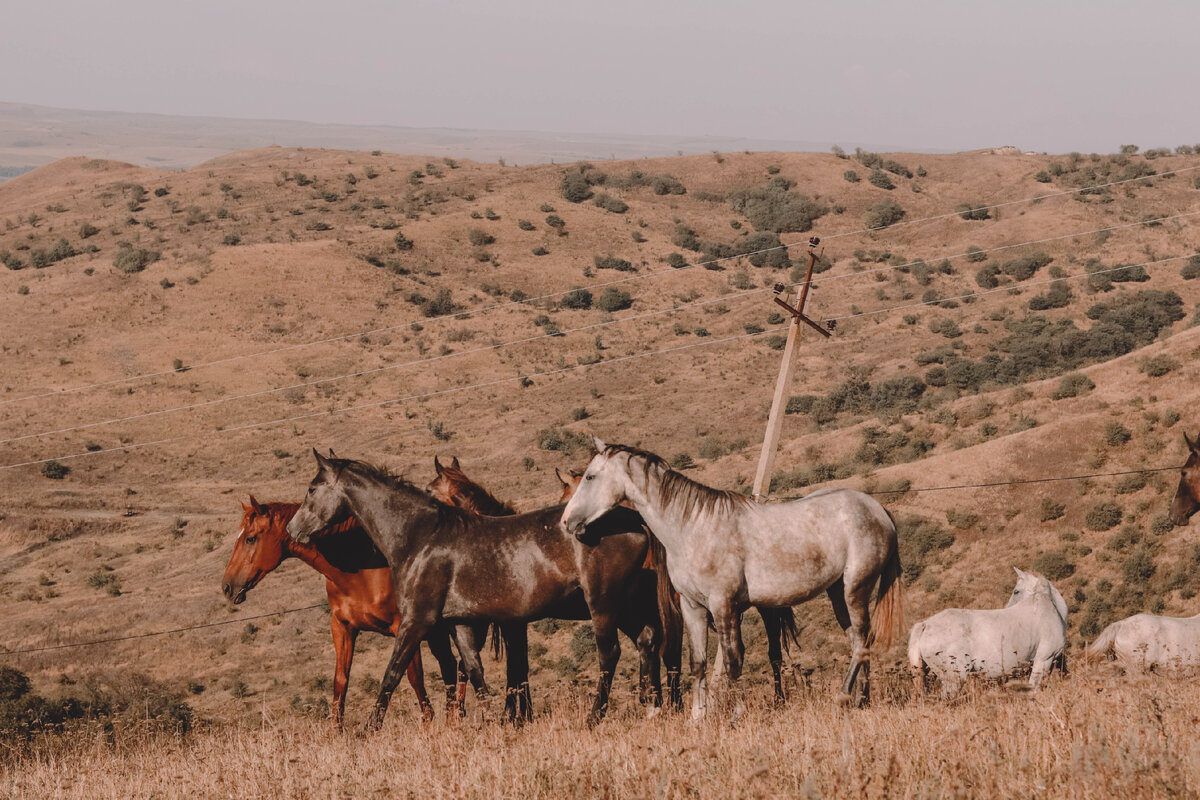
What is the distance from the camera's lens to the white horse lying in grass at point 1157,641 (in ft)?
36.8

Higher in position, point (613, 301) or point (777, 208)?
point (777, 208)

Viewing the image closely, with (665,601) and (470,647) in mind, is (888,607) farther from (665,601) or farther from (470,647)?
(470,647)

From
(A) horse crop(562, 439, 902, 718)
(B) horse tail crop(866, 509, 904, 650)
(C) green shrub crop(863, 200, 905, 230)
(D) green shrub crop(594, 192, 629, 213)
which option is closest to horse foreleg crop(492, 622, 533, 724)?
(A) horse crop(562, 439, 902, 718)

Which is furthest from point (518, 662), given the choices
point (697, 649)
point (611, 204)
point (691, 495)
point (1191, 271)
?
point (611, 204)

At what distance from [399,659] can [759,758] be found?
216 inches

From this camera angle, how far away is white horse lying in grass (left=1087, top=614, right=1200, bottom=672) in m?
11.2

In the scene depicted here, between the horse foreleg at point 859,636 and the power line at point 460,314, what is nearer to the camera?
the horse foreleg at point 859,636

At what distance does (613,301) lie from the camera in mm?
73875

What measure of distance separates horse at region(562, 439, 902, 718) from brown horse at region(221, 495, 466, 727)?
327 cm

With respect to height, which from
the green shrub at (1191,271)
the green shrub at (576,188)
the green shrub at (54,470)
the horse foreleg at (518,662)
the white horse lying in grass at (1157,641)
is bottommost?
the green shrub at (54,470)

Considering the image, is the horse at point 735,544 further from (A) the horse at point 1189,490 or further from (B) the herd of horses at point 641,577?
(A) the horse at point 1189,490

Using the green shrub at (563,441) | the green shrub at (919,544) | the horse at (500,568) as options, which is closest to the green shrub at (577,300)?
the green shrub at (563,441)

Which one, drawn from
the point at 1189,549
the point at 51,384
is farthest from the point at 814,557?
the point at 51,384

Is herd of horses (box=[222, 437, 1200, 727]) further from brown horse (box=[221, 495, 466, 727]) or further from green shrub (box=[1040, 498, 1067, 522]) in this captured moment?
green shrub (box=[1040, 498, 1067, 522])
